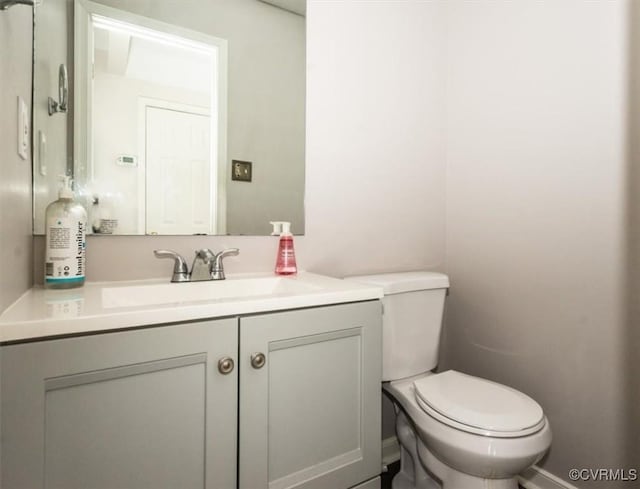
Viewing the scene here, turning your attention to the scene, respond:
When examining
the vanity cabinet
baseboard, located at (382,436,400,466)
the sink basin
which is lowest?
baseboard, located at (382,436,400,466)

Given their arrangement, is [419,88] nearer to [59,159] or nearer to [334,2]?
[334,2]

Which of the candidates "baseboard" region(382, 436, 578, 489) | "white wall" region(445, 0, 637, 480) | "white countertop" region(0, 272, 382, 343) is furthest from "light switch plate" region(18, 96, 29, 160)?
"baseboard" region(382, 436, 578, 489)

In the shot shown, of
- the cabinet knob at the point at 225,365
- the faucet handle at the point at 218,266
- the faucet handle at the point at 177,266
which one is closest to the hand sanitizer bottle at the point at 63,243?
the faucet handle at the point at 177,266

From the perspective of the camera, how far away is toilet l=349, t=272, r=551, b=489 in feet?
3.16

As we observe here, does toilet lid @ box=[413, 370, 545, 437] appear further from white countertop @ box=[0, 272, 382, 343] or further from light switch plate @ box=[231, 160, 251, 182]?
light switch plate @ box=[231, 160, 251, 182]

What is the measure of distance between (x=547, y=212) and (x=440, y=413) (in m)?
0.84

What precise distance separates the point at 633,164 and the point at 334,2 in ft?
4.02

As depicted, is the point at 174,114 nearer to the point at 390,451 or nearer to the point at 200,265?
the point at 200,265

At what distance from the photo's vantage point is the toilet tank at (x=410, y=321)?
1300mm

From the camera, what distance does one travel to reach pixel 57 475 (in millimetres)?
624

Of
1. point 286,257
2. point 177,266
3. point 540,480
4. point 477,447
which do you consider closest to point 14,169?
point 177,266

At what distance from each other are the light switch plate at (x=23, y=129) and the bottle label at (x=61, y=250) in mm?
168

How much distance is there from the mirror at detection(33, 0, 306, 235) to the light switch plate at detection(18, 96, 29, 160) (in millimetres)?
93

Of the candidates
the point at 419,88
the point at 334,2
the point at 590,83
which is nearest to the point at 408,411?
the point at 590,83
